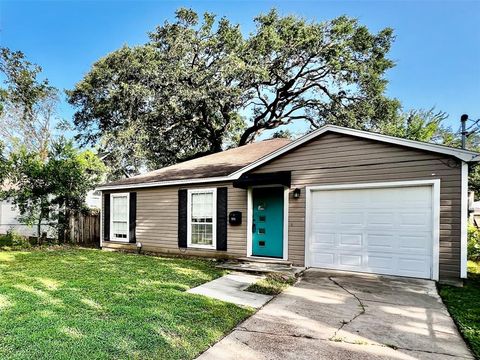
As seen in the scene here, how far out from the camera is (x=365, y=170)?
6.88 meters

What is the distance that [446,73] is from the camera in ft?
48.0

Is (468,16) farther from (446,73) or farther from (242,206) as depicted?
(242,206)

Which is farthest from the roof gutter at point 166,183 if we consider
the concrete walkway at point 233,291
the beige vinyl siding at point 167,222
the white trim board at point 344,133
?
the concrete walkway at point 233,291

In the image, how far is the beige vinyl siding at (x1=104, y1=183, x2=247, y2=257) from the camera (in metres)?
8.61

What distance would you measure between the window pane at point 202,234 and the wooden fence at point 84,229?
562cm

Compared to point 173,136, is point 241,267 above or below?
below

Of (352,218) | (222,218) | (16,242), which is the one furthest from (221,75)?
(352,218)

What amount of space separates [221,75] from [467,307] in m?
15.6

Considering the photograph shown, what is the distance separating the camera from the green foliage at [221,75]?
17078 mm

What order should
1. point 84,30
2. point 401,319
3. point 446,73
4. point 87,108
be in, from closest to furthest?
point 401,319 < point 84,30 < point 446,73 < point 87,108

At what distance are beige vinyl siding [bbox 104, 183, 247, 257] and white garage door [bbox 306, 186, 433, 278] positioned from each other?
7.01ft

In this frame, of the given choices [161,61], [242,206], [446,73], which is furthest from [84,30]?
[446,73]

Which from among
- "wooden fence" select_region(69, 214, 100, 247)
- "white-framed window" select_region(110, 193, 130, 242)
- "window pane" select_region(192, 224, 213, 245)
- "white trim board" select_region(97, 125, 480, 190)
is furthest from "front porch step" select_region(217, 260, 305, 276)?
"wooden fence" select_region(69, 214, 100, 247)

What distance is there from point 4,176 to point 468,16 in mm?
17209
